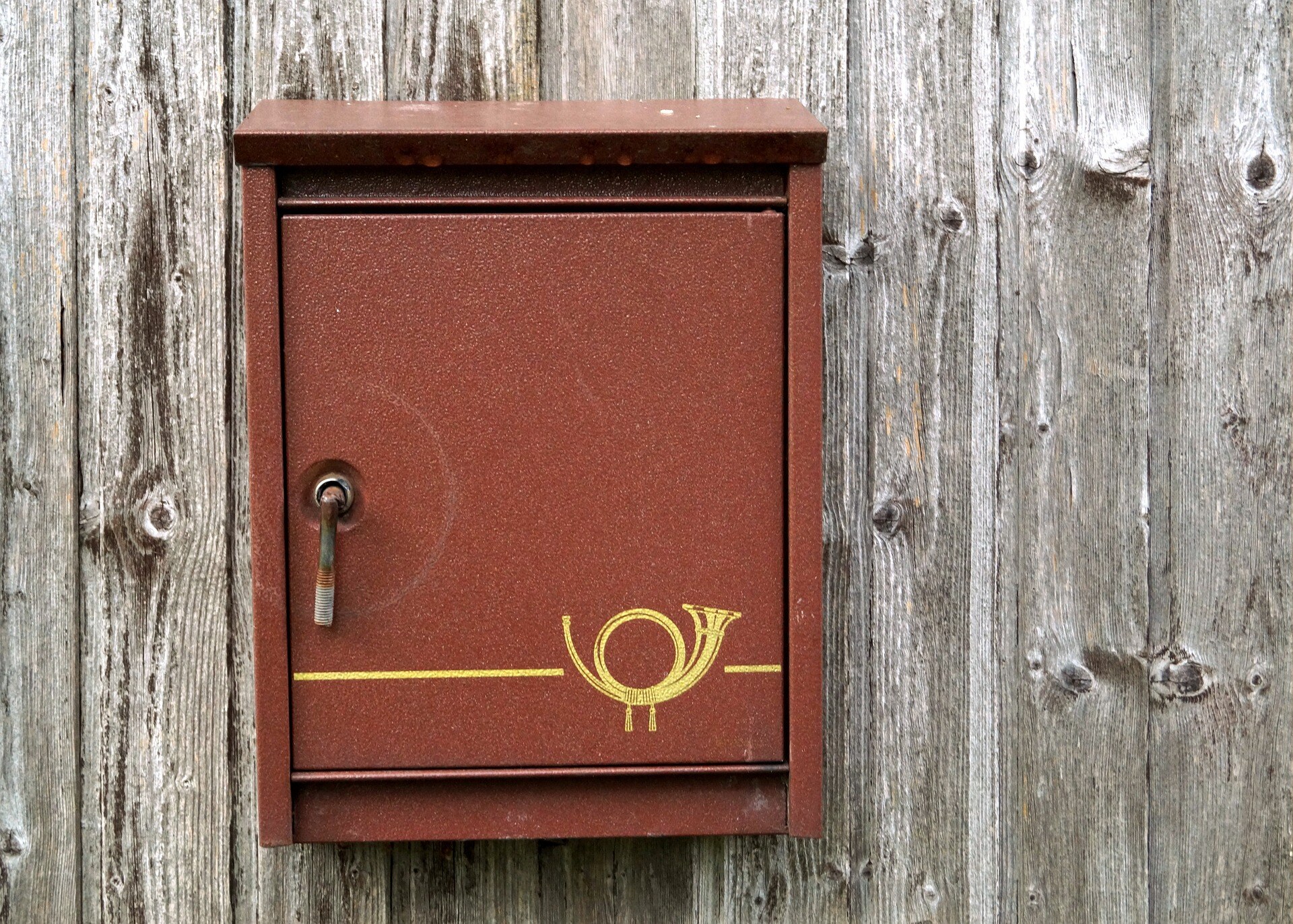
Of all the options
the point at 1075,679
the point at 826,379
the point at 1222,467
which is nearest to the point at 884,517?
the point at 826,379

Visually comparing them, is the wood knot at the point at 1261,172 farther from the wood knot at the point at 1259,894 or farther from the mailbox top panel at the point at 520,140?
the wood knot at the point at 1259,894

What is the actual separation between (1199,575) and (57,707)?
1.31 meters

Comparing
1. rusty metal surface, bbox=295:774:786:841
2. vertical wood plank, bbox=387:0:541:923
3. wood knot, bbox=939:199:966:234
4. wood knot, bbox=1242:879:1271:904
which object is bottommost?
wood knot, bbox=1242:879:1271:904

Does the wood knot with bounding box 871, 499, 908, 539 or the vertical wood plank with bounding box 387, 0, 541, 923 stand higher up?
the vertical wood plank with bounding box 387, 0, 541, 923

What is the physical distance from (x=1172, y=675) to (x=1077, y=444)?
11.4 inches

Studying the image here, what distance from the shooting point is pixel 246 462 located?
1.05 meters

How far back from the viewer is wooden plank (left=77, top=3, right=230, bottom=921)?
3.44 ft

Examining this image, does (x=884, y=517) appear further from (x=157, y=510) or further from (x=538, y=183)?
(x=157, y=510)

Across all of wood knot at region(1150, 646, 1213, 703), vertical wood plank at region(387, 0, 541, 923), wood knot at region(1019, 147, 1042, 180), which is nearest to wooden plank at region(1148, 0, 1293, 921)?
wood knot at region(1150, 646, 1213, 703)

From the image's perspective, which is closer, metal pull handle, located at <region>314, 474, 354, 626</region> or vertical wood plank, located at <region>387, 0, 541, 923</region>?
metal pull handle, located at <region>314, 474, 354, 626</region>

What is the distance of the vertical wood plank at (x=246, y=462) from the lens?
3.42 feet

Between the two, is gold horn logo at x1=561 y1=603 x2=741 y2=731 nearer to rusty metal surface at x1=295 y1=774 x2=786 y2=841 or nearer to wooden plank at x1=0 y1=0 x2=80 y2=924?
rusty metal surface at x1=295 y1=774 x2=786 y2=841

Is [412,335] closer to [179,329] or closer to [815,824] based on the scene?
[179,329]

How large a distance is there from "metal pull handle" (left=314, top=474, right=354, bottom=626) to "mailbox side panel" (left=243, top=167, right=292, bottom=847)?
0.04 m
